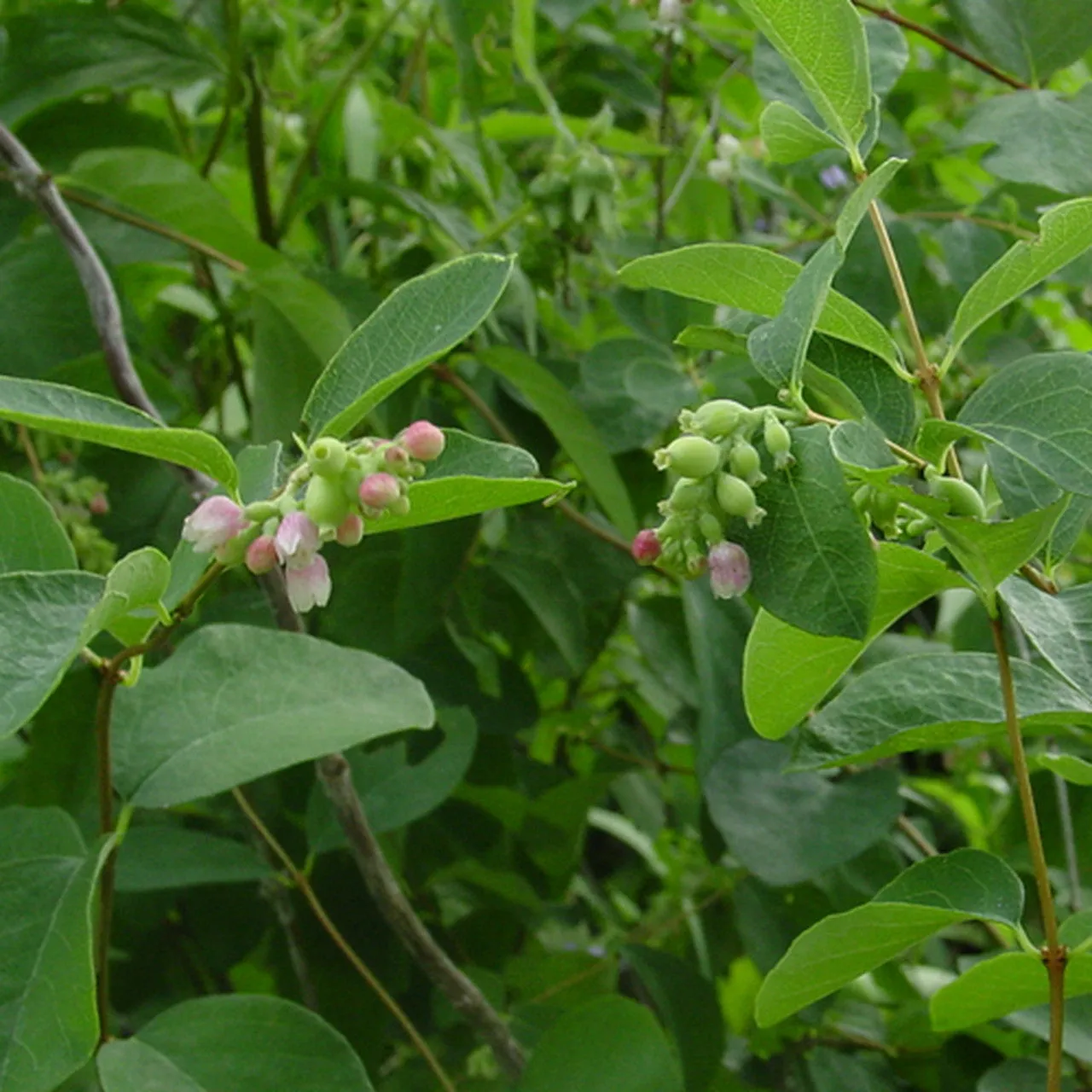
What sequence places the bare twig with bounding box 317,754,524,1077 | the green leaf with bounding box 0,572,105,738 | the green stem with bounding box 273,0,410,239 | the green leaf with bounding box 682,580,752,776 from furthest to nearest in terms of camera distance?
the green stem with bounding box 273,0,410,239
the green leaf with bounding box 682,580,752,776
the bare twig with bounding box 317,754,524,1077
the green leaf with bounding box 0,572,105,738

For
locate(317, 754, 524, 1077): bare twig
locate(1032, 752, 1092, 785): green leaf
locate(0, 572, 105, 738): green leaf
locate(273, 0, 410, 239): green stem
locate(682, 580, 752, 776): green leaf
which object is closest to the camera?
locate(0, 572, 105, 738): green leaf

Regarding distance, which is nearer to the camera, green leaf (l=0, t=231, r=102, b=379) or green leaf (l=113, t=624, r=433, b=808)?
green leaf (l=113, t=624, r=433, b=808)

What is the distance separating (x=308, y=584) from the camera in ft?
1.35

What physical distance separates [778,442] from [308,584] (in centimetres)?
14

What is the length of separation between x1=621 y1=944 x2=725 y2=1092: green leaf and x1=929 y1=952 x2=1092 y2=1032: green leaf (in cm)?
32

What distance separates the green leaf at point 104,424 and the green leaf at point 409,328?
0.04 metres

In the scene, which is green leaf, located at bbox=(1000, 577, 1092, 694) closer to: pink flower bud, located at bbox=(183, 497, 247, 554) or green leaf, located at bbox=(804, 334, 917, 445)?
green leaf, located at bbox=(804, 334, 917, 445)

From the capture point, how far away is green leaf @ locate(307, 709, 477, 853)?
2.41 ft

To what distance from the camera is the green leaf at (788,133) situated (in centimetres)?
52

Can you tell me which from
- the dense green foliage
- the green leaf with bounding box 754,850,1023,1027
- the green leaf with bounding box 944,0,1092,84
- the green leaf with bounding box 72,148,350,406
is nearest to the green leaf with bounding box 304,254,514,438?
the dense green foliage

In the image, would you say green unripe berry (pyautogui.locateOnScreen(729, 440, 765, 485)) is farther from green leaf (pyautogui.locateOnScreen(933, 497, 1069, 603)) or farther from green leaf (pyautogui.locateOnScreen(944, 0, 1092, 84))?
green leaf (pyautogui.locateOnScreen(944, 0, 1092, 84))

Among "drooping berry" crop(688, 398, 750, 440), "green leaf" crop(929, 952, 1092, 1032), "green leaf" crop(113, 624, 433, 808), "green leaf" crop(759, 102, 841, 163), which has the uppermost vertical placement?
"green leaf" crop(759, 102, 841, 163)

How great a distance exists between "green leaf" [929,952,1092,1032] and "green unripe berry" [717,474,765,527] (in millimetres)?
198

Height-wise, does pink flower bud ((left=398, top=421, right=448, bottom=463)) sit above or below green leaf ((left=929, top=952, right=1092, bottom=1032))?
above
